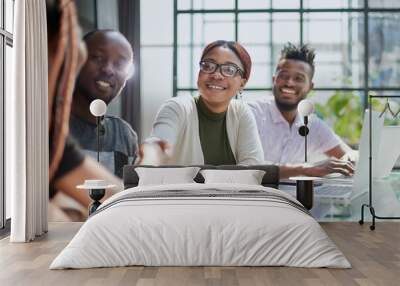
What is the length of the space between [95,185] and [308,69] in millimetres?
2952

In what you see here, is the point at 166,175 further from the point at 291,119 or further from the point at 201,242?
the point at 201,242

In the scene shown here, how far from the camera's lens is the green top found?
759cm

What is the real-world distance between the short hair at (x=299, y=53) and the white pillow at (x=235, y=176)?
1567mm

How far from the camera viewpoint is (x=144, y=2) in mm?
7762

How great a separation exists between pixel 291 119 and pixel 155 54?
1.87 meters

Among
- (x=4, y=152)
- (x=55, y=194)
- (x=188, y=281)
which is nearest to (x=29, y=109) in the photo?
(x=4, y=152)

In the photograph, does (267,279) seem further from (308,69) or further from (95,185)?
(308,69)

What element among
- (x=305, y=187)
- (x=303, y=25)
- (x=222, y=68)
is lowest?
(x=305, y=187)

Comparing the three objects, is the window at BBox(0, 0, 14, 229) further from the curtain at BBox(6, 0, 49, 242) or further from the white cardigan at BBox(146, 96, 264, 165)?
the white cardigan at BBox(146, 96, 264, 165)

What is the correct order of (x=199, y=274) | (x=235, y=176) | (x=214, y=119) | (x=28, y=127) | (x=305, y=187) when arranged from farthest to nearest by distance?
(x=214, y=119)
(x=305, y=187)
(x=235, y=176)
(x=28, y=127)
(x=199, y=274)

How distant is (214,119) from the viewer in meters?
7.68

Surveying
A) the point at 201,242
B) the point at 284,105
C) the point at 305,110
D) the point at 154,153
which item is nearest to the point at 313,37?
the point at 284,105

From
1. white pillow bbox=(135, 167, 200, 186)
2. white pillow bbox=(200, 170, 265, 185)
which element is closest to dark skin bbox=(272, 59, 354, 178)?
white pillow bbox=(200, 170, 265, 185)

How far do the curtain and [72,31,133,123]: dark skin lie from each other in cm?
97
